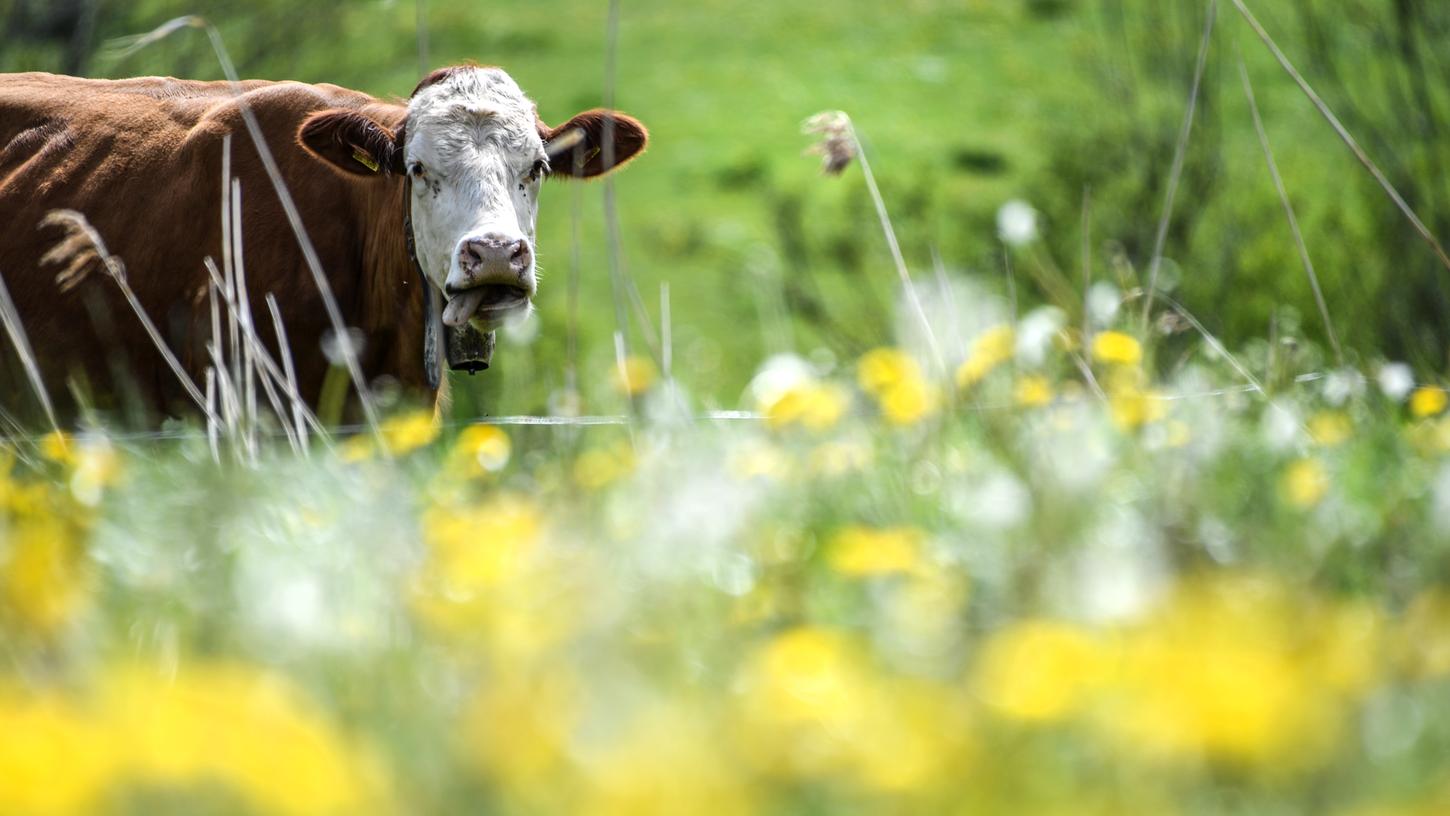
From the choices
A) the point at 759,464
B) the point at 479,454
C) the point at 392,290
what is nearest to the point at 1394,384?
the point at 759,464

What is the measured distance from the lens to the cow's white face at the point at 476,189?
14.0 ft

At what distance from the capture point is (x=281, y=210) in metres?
4.84

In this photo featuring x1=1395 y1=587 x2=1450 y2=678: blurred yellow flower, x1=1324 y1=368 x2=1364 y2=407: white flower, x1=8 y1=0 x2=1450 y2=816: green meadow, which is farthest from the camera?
x1=1324 y1=368 x2=1364 y2=407: white flower

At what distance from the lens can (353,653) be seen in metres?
1.62

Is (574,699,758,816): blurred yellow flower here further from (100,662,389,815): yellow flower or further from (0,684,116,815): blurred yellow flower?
(0,684,116,815): blurred yellow flower

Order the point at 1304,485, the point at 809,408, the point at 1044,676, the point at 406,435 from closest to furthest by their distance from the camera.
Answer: the point at 1044,676 → the point at 1304,485 → the point at 809,408 → the point at 406,435

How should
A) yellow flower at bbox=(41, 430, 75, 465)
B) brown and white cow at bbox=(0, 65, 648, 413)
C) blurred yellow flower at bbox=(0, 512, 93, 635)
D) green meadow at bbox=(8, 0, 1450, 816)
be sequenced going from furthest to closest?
brown and white cow at bbox=(0, 65, 648, 413)
yellow flower at bbox=(41, 430, 75, 465)
blurred yellow flower at bbox=(0, 512, 93, 635)
green meadow at bbox=(8, 0, 1450, 816)

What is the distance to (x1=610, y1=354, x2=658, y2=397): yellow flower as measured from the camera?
2929 mm

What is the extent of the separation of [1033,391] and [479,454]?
1.02 m

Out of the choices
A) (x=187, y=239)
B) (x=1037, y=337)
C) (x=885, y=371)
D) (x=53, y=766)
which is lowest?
(x=187, y=239)

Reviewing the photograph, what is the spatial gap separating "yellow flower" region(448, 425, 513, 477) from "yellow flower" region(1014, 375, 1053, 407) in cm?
93

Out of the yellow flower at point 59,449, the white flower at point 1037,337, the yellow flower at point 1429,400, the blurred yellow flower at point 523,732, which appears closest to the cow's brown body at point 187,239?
the yellow flower at point 59,449

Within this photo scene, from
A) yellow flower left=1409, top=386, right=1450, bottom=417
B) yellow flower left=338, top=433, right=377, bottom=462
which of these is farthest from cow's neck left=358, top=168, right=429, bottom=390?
yellow flower left=1409, top=386, right=1450, bottom=417

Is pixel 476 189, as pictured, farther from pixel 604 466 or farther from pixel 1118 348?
pixel 1118 348
